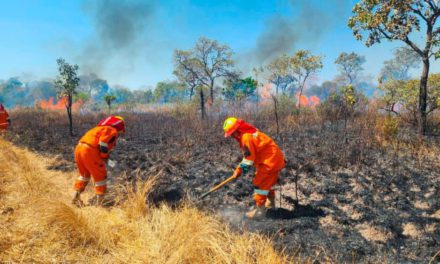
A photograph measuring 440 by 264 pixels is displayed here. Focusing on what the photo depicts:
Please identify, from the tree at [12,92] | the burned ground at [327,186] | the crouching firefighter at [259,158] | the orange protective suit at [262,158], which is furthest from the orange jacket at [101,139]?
the tree at [12,92]

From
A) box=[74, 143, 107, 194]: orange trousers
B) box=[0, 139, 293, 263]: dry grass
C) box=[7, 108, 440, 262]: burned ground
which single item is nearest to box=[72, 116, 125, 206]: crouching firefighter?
box=[74, 143, 107, 194]: orange trousers

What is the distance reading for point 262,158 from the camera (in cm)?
403

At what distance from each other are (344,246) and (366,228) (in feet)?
2.61

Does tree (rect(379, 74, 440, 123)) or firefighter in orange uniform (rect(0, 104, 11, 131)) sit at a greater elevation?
tree (rect(379, 74, 440, 123))

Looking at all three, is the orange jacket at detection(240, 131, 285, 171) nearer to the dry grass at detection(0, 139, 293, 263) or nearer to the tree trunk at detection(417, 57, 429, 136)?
the dry grass at detection(0, 139, 293, 263)

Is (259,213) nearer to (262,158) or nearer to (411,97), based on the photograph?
(262,158)

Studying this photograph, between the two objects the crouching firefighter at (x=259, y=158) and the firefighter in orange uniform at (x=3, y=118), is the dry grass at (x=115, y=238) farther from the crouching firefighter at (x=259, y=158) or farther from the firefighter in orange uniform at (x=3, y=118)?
the firefighter in orange uniform at (x=3, y=118)

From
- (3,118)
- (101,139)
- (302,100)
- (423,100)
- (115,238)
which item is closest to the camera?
(115,238)

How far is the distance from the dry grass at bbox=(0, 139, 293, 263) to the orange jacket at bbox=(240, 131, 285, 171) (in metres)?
0.98

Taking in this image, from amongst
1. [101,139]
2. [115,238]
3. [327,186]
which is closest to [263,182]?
[327,186]

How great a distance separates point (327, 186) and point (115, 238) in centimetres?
355

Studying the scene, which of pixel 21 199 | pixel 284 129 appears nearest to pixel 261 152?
pixel 21 199

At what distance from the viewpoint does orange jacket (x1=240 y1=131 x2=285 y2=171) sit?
3914 mm

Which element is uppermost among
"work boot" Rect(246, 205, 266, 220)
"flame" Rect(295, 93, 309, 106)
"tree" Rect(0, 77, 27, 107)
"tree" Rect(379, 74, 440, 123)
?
"tree" Rect(0, 77, 27, 107)
